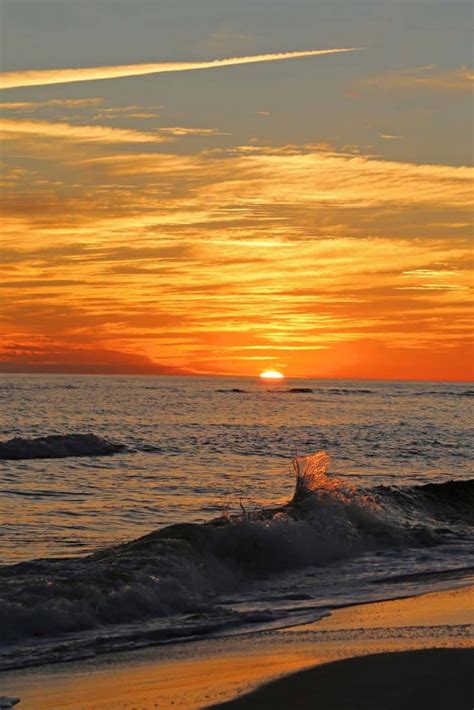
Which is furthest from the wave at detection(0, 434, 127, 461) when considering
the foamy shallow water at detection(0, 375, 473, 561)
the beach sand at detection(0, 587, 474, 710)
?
the beach sand at detection(0, 587, 474, 710)

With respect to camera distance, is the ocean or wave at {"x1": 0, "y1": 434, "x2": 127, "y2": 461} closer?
the ocean

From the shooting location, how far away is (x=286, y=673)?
833 cm

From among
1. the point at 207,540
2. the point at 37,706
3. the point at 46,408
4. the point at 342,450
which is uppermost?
the point at 46,408

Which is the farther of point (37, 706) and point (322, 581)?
point (322, 581)

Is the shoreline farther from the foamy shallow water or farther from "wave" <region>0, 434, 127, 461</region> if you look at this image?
"wave" <region>0, 434, 127, 461</region>

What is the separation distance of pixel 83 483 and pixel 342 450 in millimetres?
15606

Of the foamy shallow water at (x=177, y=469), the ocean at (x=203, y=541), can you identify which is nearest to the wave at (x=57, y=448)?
the ocean at (x=203, y=541)

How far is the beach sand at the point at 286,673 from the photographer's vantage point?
757 centimetres

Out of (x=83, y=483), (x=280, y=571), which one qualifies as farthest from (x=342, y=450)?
(x=280, y=571)

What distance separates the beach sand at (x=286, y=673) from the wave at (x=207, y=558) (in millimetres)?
1185

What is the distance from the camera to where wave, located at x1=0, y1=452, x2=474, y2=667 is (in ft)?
35.6

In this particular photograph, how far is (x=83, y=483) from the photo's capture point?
2489 centimetres

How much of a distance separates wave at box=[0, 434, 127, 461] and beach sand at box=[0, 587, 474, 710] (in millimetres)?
25001

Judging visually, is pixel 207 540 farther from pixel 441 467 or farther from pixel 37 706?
pixel 441 467
